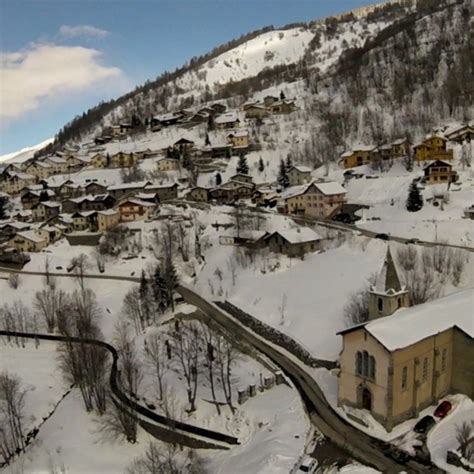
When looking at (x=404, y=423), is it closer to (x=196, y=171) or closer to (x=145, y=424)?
(x=145, y=424)

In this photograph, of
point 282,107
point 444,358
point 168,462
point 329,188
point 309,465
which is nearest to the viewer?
point 309,465

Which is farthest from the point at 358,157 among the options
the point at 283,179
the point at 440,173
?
→ the point at 440,173

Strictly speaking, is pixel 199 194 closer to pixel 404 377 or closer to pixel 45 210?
pixel 45 210

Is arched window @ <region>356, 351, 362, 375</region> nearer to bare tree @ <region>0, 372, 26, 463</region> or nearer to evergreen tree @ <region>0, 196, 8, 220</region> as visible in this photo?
bare tree @ <region>0, 372, 26, 463</region>

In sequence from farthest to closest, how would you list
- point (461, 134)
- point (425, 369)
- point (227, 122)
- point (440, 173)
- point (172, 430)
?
point (227, 122) < point (461, 134) < point (440, 173) < point (172, 430) < point (425, 369)

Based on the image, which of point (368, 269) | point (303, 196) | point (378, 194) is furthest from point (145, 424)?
point (378, 194)

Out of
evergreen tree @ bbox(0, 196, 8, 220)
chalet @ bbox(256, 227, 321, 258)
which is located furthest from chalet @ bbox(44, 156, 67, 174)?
chalet @ bbox(256, 227, 321, 258)

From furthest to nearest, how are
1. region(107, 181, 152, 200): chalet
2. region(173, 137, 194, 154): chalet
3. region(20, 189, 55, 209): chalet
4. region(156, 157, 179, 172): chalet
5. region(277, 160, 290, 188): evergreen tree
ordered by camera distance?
region(173, 137, 194, 154): chalet < region(156, 157, 179, 172): chalet < region(20, 189, 55, 209): chalet < region(107, 181, 152, 200): chalet < region(277, 160, 290, 188): evergreen tree
